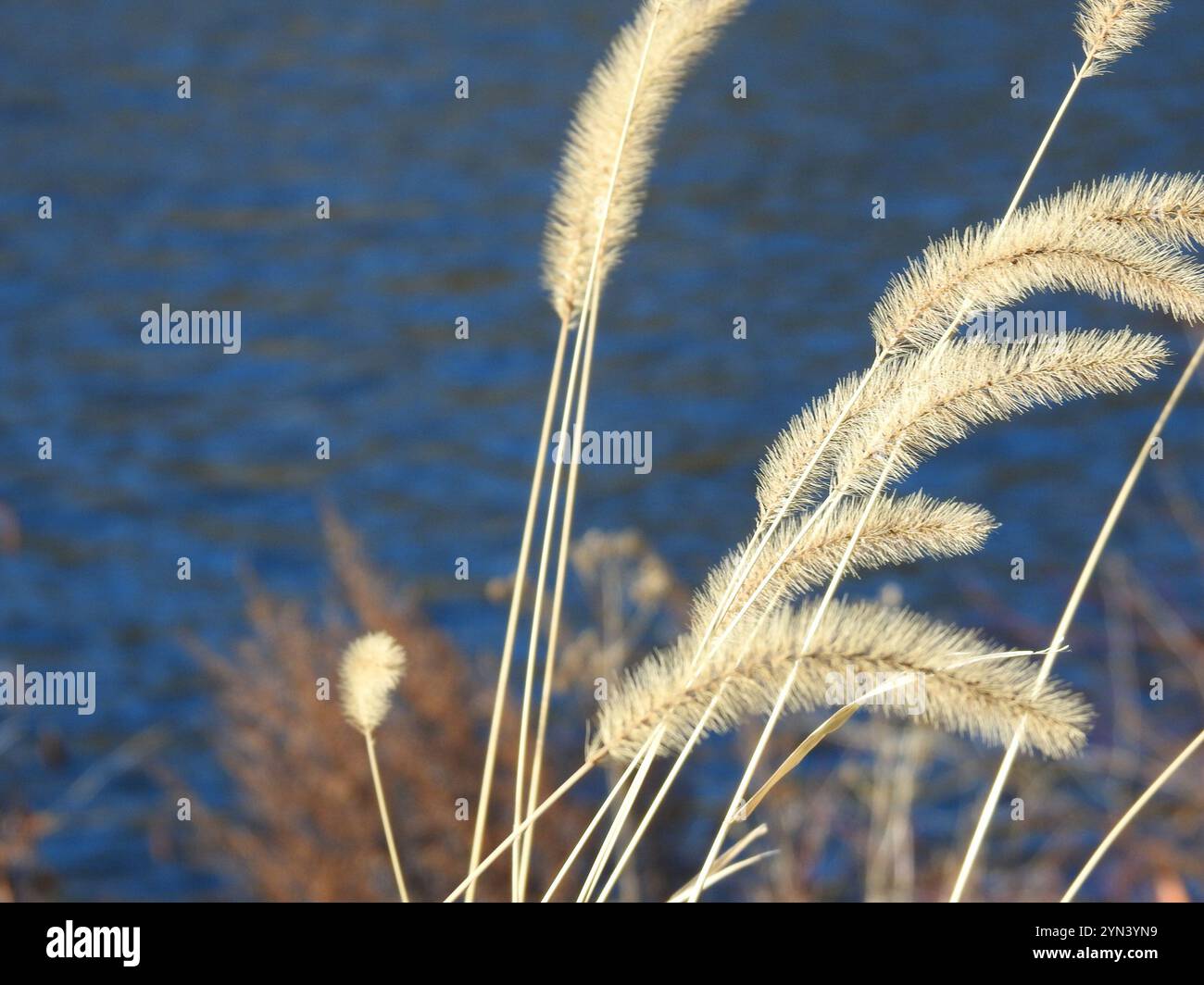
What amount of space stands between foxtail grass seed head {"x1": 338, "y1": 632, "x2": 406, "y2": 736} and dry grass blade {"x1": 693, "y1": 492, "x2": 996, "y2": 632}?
1.05ft

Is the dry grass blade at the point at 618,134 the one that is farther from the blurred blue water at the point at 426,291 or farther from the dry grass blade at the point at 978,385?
the blurred blue water at the point at 426,291

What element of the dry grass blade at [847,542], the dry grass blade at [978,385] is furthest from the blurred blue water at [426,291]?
the dry grass blade at [978,385]

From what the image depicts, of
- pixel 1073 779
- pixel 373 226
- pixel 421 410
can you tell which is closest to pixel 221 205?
pixel 373 226

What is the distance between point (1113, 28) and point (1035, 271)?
1.03ft

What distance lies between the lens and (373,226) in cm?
1023

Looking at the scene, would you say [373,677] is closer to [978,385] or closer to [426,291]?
[978,385]

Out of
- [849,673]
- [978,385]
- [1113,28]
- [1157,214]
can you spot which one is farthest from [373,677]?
[1113,28]

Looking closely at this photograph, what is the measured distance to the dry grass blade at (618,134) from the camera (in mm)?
1707

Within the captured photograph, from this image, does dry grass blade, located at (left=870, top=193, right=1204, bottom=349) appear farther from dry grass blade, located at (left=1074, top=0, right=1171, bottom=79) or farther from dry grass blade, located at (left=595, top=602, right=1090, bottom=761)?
dry grass blade, located at (left=595, top=602, right=1090, bottom=761)

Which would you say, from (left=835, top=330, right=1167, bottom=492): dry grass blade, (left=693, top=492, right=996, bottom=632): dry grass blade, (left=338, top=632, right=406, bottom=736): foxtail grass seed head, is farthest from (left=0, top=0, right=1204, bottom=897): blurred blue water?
(left=835, top=330, right=1167, bottom=492): dry grass blade

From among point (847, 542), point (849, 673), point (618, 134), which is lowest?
point (849, 673)

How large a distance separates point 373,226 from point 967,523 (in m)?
9.21

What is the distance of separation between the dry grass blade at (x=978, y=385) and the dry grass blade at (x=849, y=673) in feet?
0.50

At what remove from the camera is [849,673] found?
142 cm
